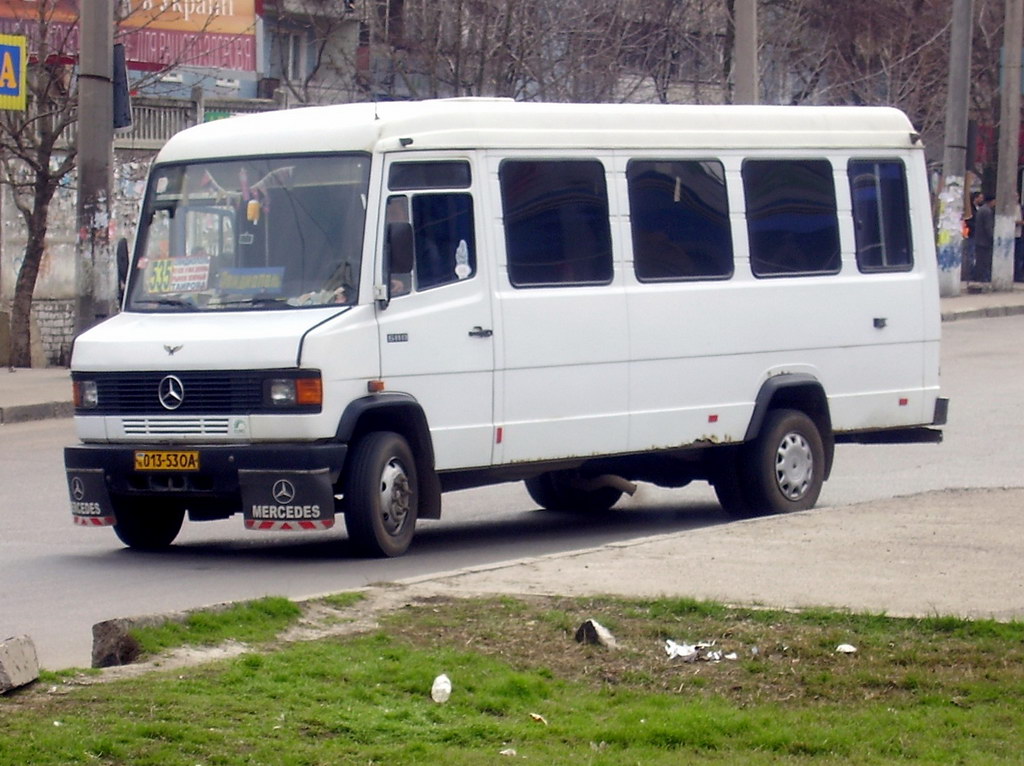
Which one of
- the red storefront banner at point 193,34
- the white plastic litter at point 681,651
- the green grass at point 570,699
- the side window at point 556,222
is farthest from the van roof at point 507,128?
the red storefront banner at point 193,34

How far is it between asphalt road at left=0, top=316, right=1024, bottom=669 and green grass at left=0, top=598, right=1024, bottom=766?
965 millimetres

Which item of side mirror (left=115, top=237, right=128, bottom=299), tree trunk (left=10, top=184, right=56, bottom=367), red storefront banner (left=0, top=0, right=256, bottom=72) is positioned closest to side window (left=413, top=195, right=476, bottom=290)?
side mirror (left=115, top=237, right=128, bottom=299)

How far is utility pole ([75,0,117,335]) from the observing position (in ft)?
61.3

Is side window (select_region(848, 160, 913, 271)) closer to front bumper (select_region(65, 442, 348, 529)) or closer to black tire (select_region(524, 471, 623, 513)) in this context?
black tire (select_region(524, 471, 623, 513))

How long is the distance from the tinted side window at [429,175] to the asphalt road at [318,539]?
2103 millimetres

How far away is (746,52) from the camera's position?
76.1ft

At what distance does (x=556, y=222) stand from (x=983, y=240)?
29.8 m

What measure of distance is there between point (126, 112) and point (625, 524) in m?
9.23

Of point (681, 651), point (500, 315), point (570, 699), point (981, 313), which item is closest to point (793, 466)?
point (500, 315)

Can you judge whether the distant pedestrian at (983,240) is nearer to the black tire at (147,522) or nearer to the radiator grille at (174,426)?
the black tire at (147,522)

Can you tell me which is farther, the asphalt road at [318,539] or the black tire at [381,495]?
the black tire at [381,495]

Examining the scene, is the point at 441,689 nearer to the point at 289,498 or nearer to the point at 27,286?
the point at 289,498

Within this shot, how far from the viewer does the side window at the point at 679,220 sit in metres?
11.3

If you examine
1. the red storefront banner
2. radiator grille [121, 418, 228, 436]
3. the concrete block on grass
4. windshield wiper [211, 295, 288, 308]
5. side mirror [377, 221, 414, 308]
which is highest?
the red storefront banner
